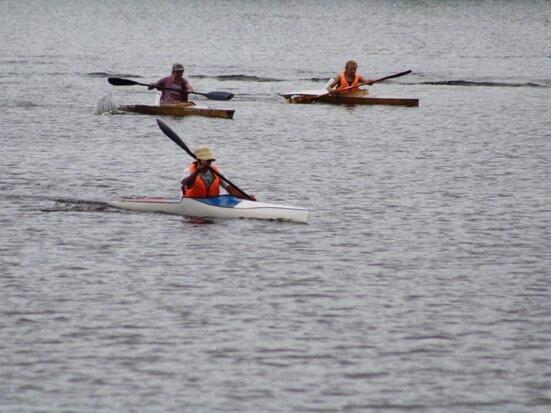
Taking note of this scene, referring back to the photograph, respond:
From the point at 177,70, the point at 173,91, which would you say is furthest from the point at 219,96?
the point at 177,70

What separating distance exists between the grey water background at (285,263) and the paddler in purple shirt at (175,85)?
75 cm

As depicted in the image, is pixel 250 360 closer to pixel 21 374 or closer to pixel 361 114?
pixel 21 374

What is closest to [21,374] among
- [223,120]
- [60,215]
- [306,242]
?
[306,242]

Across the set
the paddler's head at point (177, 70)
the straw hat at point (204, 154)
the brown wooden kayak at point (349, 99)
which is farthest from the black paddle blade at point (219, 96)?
the straw hat at point (204, 154)

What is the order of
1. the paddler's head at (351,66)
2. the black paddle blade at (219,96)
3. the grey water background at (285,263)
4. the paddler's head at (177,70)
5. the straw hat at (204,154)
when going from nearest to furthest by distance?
the grey water background at (285,263)
the straw hat at (204,154)
the paddler's head at (177,70)
the black paddle blade at (219,96)
the paddler's head at (351,66)

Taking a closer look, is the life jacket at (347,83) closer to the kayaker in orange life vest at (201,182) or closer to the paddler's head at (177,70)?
the paddler's head at (177,70)

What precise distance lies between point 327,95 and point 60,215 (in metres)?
17.6

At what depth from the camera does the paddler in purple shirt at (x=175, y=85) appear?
32.6 m

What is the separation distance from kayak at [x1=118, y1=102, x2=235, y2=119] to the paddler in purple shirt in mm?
215

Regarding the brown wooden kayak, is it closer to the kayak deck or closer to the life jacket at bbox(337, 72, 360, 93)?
the kayak deck

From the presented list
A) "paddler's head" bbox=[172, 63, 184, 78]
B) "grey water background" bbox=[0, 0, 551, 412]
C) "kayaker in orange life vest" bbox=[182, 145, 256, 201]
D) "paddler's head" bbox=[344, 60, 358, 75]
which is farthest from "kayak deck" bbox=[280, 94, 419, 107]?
"kayaker in orange life vest" bbox=[182, 145, 256, 201]

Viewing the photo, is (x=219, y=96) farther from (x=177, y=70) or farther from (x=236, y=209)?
(x=236, y=209)

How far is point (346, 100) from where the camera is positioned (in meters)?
37.3

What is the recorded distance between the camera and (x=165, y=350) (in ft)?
45.9
